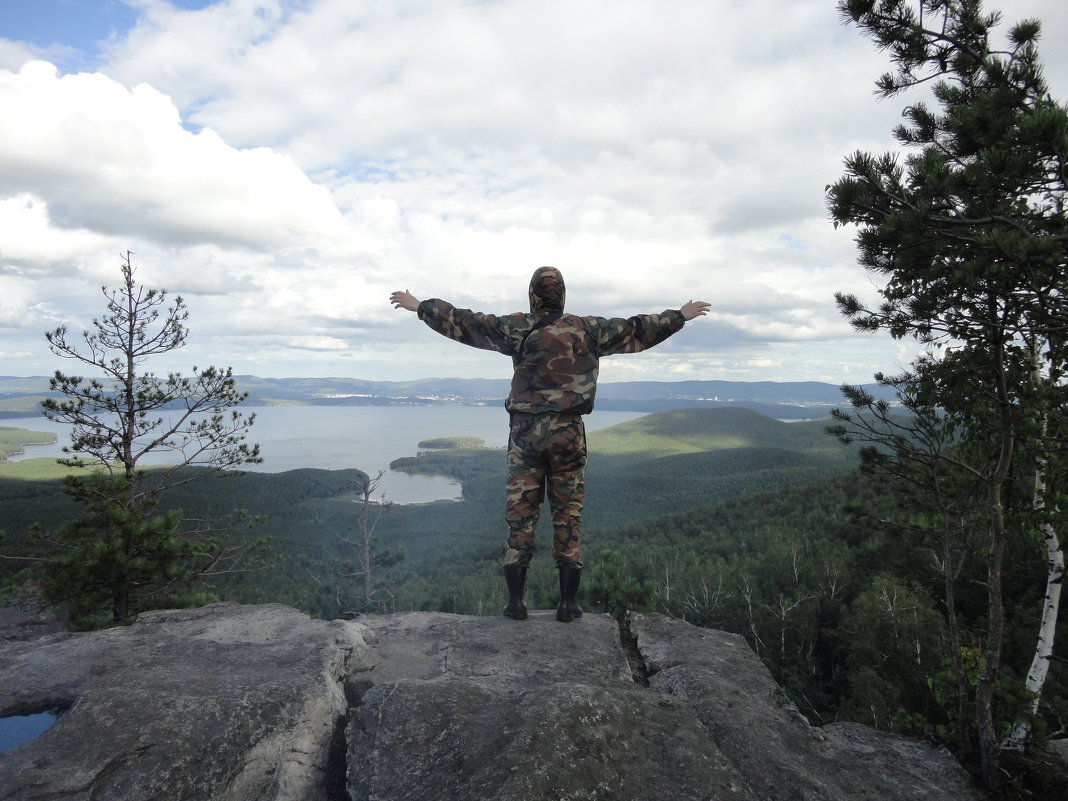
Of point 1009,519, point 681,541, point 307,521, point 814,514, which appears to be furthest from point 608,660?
point 307,521

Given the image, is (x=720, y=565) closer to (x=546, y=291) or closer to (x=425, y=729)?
(x=546, y=291)

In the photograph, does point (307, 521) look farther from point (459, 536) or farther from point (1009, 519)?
point (1009, 519)

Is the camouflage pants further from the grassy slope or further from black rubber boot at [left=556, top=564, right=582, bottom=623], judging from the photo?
the grassy slope

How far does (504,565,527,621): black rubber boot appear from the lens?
481cm

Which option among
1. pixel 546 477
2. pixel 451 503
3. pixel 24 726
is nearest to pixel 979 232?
pixel 546 477

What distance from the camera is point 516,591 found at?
16.0 feet

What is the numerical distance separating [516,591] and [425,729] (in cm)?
200

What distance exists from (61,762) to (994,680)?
5.23 m

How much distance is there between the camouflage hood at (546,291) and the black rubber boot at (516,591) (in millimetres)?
2263

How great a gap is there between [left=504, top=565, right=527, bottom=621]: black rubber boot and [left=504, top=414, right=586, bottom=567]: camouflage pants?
0.07m

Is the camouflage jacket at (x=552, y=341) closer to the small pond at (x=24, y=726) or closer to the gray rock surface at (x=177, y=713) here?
the gray rock surface at (x=177, y=713)

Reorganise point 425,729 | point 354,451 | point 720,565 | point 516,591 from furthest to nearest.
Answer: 1. point 354,451
2. point 720,565
3. point 516,591
4. point 425,729

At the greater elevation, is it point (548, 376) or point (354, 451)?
point (548, 376)

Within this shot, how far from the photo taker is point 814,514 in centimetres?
3612
